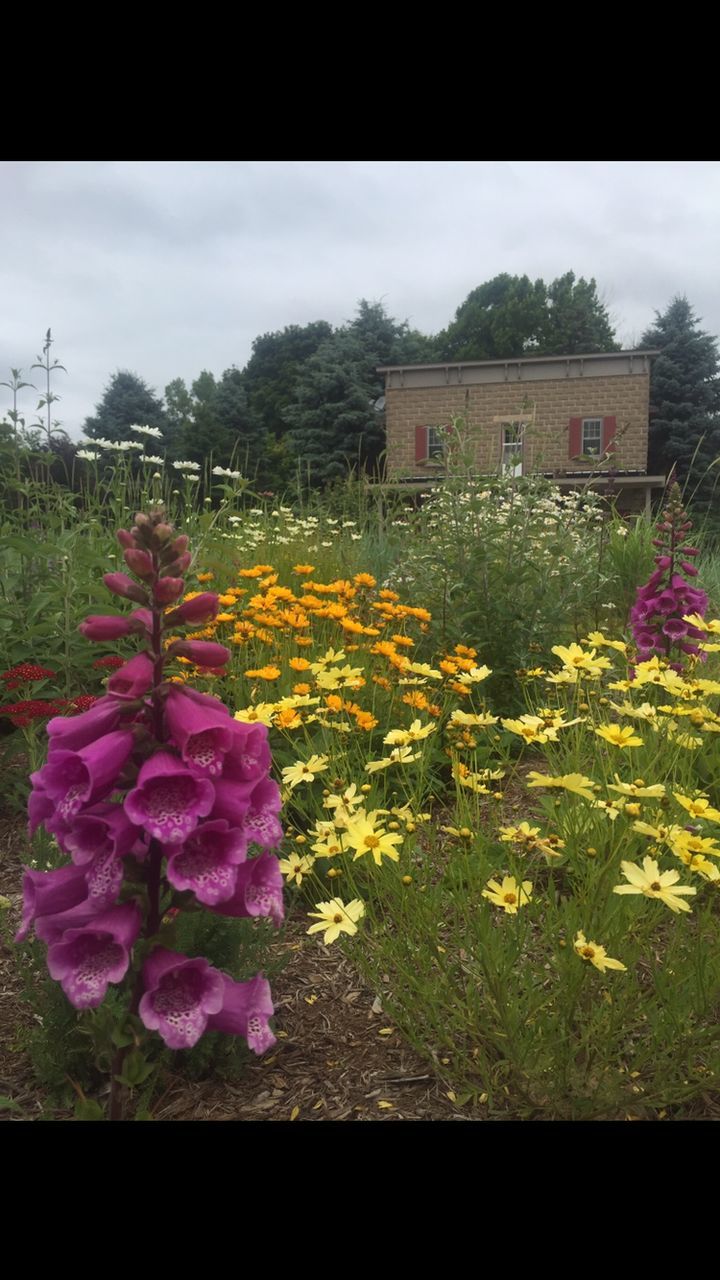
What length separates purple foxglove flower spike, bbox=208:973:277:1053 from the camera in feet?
4.67

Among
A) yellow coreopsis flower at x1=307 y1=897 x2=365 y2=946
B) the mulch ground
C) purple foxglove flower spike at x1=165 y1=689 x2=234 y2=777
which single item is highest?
purple foxglove flower spike at x1=165 y1=689 x2=234 y2=777

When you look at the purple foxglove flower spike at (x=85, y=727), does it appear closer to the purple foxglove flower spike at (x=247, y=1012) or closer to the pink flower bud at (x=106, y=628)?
the pink flower bud at (x=106, y=628)

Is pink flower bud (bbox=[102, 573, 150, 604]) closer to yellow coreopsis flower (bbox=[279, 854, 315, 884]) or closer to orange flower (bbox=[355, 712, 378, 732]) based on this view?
yellow coreopsis flower (bbox=[279, 854, 315, 884])

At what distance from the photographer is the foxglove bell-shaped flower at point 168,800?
1.28 metres

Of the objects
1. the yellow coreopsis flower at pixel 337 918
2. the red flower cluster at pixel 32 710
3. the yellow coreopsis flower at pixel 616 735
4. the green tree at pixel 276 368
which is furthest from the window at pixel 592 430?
the yellow coreopsis flower at pixel 337 918

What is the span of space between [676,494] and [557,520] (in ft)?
7.26

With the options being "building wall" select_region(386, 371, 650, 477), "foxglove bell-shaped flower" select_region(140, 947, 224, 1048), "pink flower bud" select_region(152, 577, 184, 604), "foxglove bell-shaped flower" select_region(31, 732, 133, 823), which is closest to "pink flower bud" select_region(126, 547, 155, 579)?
"pink flower bud" select_region(152, 577, 184, 604)

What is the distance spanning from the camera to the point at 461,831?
1964 mm

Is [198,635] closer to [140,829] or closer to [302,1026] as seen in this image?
[302,1026]

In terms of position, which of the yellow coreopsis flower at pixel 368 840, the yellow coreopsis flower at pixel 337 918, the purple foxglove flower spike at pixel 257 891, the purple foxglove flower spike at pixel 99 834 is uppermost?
the purple foxglove flower spike at pixel 99 834

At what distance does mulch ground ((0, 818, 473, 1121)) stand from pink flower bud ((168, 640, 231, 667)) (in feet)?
3.73

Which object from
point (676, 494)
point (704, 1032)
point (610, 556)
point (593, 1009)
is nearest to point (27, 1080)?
point (593, 1009)

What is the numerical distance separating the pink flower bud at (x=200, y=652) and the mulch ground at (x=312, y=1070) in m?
1.14

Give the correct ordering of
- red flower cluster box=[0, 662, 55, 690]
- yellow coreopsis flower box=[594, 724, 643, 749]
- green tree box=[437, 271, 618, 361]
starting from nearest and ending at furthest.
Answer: yellow coreopsis flower box=[594, 724, 643, 749]
red flower cluster box=[0, 662, 55, 690]
green tree box=[437, 271, 618, 361]
